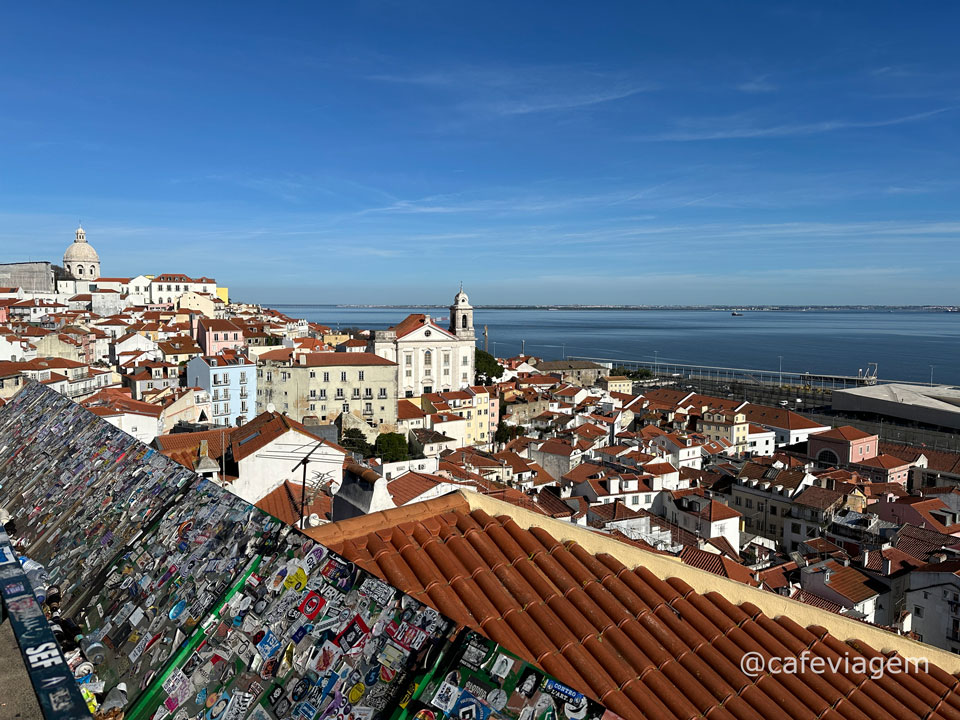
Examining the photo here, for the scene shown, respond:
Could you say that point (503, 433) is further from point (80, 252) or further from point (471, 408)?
point (80, 252)

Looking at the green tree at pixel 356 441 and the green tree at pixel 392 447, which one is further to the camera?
the green tree at pixel 356 441

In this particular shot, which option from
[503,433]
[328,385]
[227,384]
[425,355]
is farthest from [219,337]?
[503,433]

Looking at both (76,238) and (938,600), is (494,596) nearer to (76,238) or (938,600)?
(938,600)

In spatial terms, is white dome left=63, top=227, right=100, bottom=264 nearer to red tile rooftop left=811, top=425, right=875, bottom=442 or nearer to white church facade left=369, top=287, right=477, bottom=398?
white church facade left=369, top=287, right=477, bottom=398

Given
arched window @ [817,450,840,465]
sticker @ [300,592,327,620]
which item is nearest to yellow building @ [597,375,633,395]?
arched window @ [817,450,840,465]

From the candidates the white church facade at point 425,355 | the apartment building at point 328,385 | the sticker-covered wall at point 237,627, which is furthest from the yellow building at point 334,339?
the sticker-covered wall at point 237,627

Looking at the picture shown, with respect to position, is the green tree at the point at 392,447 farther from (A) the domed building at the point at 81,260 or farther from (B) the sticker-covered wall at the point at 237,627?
(A) the domed building at the point at 81,260

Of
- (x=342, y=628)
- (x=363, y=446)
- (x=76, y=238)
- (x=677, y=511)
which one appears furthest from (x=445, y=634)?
(x=76, y=238)
